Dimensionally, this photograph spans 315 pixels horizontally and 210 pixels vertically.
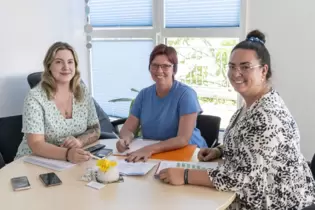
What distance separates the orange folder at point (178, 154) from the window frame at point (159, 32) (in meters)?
1.15

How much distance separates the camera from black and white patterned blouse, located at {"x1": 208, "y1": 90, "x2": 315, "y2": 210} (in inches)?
56.6

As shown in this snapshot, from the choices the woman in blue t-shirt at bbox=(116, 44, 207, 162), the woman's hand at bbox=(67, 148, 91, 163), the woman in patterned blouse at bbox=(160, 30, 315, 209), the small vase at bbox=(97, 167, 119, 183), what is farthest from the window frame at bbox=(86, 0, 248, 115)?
the small vase at bbox=(97, 167, 119, 183)

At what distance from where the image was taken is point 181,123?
2189mm

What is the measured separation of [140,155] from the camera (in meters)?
1.90

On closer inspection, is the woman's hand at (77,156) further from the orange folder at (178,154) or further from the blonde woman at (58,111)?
the orange folder at (178,154)

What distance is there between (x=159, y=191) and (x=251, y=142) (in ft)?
1.40

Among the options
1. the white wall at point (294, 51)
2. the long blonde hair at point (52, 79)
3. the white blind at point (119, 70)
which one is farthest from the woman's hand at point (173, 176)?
the white blind at point (119, 70)

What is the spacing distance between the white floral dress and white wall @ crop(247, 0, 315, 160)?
1.45 metres

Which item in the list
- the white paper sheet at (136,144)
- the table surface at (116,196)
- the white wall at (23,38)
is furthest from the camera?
the white wall at (23,38)

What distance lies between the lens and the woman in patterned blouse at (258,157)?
4.74 ft

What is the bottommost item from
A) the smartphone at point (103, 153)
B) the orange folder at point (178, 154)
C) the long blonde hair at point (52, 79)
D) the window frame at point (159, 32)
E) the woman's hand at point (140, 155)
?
the orange folder at point (178, 154)

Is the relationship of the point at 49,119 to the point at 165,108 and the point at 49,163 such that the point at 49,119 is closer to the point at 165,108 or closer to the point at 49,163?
the point at 49,163

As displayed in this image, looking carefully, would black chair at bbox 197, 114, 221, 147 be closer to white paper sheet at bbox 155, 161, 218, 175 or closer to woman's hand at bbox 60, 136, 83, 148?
white paper sheet at bbox 155, 161, 218, 175

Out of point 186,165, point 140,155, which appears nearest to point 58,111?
point 140,155
